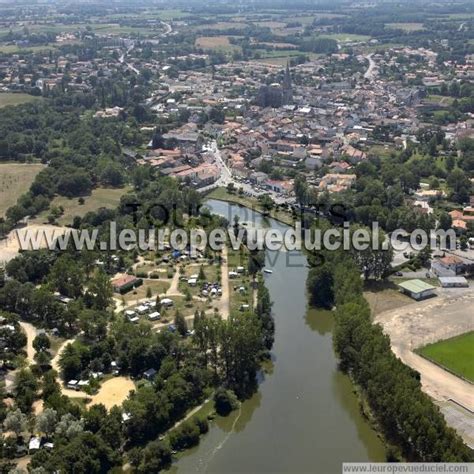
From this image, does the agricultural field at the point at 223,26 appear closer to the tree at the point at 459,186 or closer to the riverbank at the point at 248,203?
the riverbank at the point at 248,203

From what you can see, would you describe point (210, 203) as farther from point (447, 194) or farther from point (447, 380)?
point (447, 380)

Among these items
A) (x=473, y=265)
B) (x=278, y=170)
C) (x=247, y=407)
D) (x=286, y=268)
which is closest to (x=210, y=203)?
(x=278, y=170)

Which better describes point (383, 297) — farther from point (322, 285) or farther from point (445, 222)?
point (445, 222)

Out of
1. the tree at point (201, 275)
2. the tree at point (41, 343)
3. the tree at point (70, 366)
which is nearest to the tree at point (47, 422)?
the tree at point (70, 366)

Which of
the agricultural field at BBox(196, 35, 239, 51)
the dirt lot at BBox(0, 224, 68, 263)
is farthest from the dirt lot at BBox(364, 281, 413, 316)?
the agricultural field at BBox(196, 35, 239, 51)

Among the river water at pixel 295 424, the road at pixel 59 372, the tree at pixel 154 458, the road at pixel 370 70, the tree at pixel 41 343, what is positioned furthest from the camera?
the road at pixel 370 70

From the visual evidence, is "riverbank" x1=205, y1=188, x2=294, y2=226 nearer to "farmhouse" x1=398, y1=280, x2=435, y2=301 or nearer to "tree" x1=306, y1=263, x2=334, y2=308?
"tree" x1=306, y1=263, x2=334, y2=308
